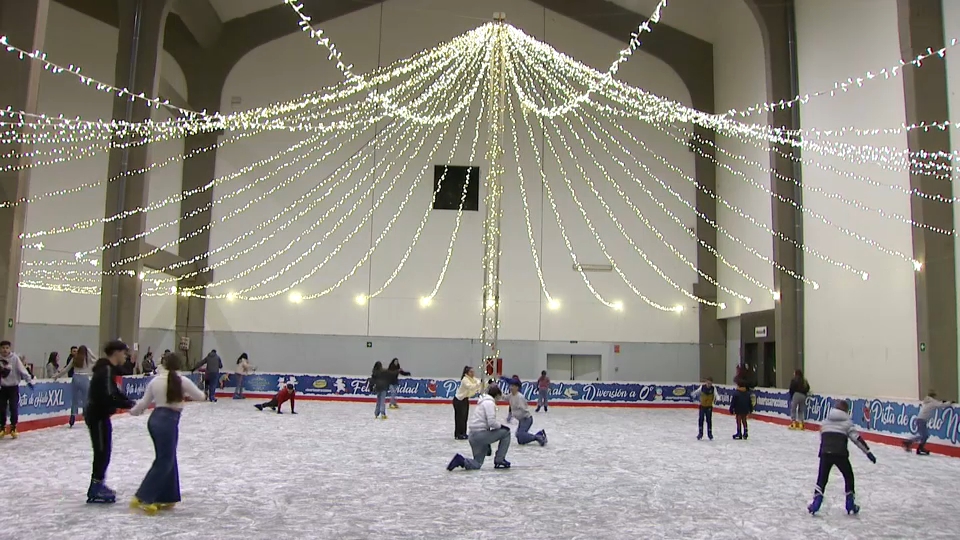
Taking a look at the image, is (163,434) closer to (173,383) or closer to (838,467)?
(173,383)

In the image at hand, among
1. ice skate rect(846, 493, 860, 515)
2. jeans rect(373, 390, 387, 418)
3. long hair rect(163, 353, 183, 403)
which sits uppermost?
long hair rect(163, 353, 183, 403)

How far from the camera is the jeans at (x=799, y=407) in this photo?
18297 mm

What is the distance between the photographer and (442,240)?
89.3 ft

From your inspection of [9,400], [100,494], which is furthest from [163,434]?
[9,400]

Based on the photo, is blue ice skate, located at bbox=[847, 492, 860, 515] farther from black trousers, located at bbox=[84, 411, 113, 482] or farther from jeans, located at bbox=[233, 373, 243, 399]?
jeans, located at bbox=[233, 373, 243, 399]

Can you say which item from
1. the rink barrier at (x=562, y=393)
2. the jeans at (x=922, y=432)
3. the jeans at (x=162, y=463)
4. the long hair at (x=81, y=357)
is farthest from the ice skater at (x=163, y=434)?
the rink barrier at (x=562, y=393)

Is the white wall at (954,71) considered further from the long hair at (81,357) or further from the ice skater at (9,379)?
the ice skater at (9,379)

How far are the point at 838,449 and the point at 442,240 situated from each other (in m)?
20.4

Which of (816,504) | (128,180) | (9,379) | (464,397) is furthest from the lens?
(128,180)

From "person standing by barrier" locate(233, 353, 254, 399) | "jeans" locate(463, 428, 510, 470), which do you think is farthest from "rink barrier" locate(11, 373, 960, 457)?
"jeans" locate(463, 428, 510, 470)

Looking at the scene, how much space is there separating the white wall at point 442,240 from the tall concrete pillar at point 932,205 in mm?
12175

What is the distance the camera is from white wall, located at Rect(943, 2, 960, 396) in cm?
1512

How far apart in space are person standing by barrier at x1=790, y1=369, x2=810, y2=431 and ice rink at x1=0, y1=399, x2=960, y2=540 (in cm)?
371

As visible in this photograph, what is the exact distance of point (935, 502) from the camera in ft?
28.1
